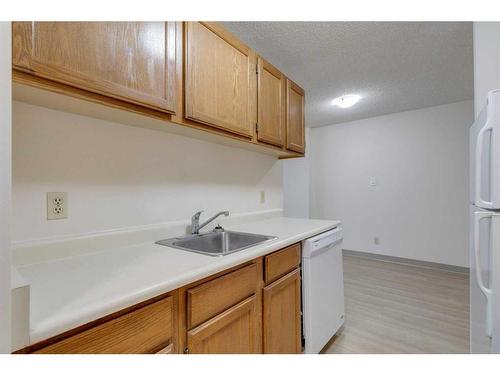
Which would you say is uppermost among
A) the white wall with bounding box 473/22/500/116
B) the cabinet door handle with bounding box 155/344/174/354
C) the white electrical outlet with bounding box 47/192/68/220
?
the white wall with bounding box 473/22/500/116

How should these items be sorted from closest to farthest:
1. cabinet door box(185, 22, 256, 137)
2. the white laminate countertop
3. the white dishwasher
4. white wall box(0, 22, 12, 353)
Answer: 1. white wall box(0, 22, 12, 353)
2. the white laminate countertop
3. cabinet door box(185, 22, 256, 137)
4. the white dishwasher

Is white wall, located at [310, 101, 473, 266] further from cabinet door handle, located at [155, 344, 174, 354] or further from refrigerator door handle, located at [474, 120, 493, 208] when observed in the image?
cabinet door handle, located at [155, 344, 174, 354]

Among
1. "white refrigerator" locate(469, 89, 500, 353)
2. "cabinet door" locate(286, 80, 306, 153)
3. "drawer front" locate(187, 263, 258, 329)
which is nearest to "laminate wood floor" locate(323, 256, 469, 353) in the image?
"white refrigerator" locate(469, 89, 500, 353)

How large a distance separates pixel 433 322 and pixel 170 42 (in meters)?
2.81

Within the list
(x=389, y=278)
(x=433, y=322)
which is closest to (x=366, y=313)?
(x=433, y=322)

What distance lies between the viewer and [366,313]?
7.22ft

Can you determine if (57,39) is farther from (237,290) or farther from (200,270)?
(237,290)

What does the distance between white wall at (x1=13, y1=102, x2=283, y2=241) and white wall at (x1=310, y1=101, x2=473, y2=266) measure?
113 inches

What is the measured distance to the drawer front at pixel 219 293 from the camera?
0.87m

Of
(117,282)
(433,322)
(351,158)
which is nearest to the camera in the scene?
(117,282)

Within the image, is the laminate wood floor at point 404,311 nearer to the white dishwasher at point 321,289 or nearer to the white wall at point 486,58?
the white dishwasher at point 321,289

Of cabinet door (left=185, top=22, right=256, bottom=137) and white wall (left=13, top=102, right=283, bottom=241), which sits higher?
cabinet door (left=185, top=22, right=256, bottom=137)

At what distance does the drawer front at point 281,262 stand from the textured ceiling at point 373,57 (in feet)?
4.99

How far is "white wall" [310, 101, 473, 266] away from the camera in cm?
316
